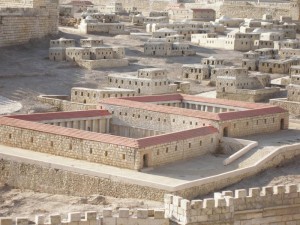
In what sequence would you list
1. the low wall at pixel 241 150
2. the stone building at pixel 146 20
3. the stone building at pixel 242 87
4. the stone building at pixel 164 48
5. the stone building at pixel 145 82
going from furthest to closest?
the stone building at pixel 146 20 → the stone building at pixel 164 48 → the stone building at pixel 242 87 → the stone building at pixel 145 82 → the low wall at pixel 241 150

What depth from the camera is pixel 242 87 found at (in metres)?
40.7

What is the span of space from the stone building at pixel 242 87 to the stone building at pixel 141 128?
19.6ft

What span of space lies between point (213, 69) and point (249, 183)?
1812cm

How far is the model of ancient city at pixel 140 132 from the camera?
13.5 meters

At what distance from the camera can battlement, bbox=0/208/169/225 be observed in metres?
11.5

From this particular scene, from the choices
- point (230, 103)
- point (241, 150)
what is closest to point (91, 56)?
point (230, 103)

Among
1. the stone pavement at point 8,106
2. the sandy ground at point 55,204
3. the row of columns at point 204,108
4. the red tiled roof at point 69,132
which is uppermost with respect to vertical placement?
the red tiled roof at point 69,132

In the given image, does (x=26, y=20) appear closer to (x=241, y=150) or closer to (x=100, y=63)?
(x=100, y=63)

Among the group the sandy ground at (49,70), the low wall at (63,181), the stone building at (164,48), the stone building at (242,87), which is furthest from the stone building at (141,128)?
the stone building at (164,48)

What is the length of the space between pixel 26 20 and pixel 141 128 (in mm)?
22705

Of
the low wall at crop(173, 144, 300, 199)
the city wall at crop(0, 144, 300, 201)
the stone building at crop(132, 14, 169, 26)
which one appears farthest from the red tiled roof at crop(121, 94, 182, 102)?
the stone building at crop(132, 14, 169, 26)

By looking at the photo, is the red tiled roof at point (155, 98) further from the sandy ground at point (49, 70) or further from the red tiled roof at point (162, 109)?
the sandy ground at point (49, 70)

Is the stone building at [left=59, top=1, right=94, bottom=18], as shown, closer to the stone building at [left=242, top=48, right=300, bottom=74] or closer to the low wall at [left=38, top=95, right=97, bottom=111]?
the stone building at [left=242, top=48, right=300, bottom=74]

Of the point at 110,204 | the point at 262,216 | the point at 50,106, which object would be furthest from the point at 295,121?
the point at 262,216
